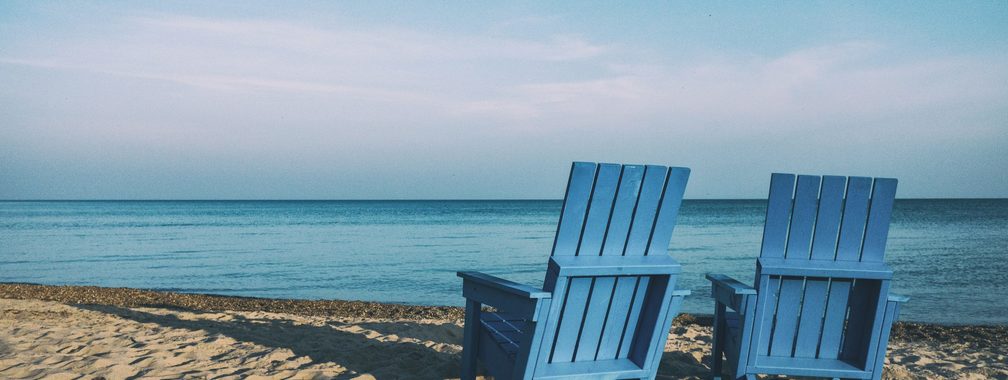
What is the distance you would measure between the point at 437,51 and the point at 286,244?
7.21m

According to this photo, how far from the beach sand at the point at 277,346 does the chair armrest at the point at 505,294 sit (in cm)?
97

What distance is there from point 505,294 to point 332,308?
4951 millimetres

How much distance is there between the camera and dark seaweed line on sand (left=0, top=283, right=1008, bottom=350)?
557 cm

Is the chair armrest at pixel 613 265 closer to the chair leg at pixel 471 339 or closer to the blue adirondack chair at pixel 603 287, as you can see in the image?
the blue adirondack chair at pixel 603 287

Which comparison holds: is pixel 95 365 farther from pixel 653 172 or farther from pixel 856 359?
pixel 856 359

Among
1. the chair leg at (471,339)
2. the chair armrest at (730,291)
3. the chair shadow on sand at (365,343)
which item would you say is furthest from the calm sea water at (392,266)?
the chair leg at (471,339)

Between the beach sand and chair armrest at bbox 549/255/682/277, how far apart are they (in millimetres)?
1459

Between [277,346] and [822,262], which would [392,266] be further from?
[822,262]

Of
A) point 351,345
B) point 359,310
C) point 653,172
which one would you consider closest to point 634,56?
point 359,310

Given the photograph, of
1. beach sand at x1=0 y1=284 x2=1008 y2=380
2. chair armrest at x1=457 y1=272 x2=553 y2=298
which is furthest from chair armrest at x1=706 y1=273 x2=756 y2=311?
chair armrest at x1=457 y1=272 x2=553 y2=298

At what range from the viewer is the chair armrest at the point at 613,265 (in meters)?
2.38

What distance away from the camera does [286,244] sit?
720 inches

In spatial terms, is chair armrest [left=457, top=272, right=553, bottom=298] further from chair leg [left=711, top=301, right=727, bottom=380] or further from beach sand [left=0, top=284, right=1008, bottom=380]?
chair leg [left=711, top=301, right=727, bottom=380]

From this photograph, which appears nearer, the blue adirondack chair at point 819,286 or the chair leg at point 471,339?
the blue adirondack chair at point 819,286
